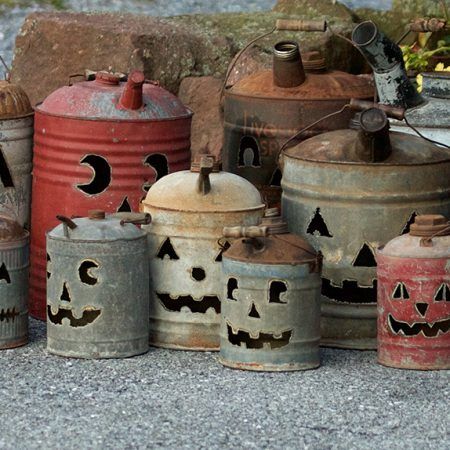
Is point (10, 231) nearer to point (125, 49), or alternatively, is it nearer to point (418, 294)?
point (418, 294)

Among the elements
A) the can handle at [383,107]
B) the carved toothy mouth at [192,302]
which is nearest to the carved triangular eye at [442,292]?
the can handle at [383,107]

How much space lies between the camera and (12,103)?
5.98 metres

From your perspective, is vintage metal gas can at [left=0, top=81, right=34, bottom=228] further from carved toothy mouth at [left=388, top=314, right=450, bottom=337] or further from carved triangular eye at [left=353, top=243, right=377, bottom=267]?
carved toothy mouth at [left=388, top=314, right=450, bottom=337]

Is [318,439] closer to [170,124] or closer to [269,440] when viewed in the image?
[269,440]

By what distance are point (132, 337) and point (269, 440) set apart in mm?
1083

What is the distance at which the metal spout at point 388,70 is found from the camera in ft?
19.1

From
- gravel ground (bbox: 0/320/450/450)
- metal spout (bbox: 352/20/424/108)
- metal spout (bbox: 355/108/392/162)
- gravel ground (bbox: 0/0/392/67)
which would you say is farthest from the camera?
gravel ground (bbox: 0/0/392/67)

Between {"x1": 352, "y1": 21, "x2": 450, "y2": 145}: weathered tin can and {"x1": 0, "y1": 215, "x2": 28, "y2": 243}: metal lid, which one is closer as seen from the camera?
{"x1": 0, "y1": 215, "x2": 28, "y2": 243}: metal lid

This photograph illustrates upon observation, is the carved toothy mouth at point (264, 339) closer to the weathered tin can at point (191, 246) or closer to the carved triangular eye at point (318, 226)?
the weathered tin can at point (191, 246)

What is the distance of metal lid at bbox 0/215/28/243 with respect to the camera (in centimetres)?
543

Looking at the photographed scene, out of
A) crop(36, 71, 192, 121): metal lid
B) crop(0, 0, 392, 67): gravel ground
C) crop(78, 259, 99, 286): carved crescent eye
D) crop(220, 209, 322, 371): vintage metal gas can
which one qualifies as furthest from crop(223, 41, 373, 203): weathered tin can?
crop(0, 0, 392, 67): gravel ground

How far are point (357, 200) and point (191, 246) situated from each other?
625 millimetres

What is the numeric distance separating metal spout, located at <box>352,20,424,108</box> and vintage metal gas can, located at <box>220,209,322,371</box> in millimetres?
1003

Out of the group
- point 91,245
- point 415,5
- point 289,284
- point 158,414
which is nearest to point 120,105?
point 91,245
